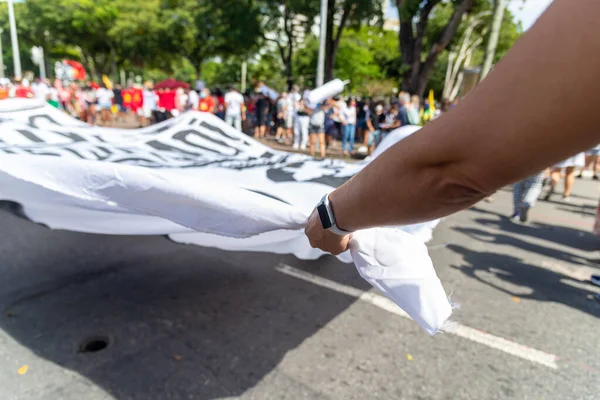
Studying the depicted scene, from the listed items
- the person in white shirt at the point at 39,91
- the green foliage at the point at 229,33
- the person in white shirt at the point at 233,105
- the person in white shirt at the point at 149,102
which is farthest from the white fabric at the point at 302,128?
the person in white shirt at the point at 39,91

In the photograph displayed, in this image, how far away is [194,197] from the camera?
2047mm

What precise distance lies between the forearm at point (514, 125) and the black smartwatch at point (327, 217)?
31 cm

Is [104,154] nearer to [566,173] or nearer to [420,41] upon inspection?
[566,173]

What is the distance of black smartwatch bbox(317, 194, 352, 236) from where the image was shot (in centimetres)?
120

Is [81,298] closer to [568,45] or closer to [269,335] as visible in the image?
[269,335]

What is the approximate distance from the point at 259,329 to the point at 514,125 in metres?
2.43

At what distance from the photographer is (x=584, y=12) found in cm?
61

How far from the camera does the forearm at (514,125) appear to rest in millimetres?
625

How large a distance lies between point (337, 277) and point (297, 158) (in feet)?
4.69

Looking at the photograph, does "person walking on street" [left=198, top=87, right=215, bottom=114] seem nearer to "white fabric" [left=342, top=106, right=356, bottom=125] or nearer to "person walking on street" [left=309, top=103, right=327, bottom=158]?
"person walking on street" [left=309, top=103, right=327, bottom=158]

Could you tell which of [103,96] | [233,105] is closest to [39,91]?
[103,96]

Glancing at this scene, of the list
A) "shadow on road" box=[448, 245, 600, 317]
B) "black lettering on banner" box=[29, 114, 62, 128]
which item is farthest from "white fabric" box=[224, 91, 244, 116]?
"shadow on road" box=[448, 245, 600, 317]

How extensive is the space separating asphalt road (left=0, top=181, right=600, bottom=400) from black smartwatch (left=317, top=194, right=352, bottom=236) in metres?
1.37

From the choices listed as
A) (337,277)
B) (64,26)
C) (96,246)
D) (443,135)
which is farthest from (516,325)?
(64,26)
